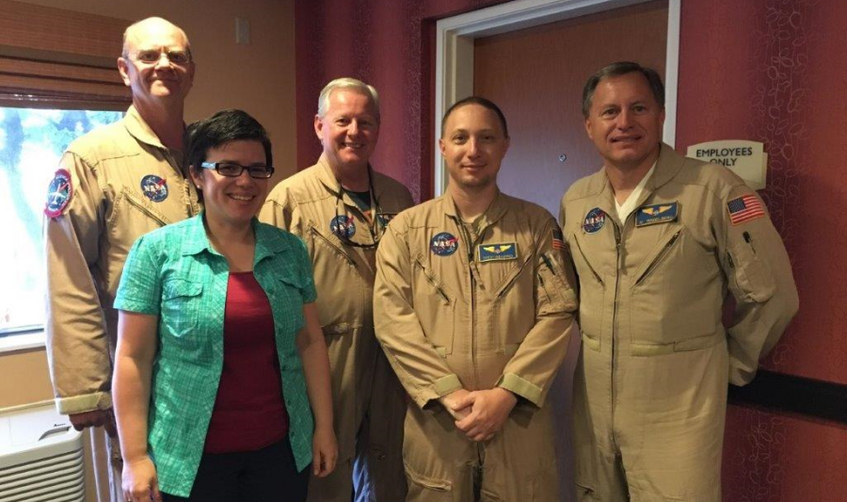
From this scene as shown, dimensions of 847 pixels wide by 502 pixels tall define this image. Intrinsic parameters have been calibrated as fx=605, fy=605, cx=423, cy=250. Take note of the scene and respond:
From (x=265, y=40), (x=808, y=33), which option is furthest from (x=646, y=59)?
(x=265, y=40)

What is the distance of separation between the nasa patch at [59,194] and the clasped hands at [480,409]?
1100mm

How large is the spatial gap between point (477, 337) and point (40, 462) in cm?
174

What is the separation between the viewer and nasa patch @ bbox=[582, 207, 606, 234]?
166 cm

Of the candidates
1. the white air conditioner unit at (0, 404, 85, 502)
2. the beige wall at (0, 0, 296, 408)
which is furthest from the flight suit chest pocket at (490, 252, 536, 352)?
the beige wall at (0, 0, 296, 408)

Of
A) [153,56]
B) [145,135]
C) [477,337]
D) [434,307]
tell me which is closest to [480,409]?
[477,337]

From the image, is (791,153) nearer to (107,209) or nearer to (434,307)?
(434,307)

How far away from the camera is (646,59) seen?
2.20 metres

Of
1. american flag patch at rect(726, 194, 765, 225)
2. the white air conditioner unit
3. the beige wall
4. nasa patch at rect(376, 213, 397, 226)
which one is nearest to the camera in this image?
american flag patch at rect(726, 194, 765, 225)

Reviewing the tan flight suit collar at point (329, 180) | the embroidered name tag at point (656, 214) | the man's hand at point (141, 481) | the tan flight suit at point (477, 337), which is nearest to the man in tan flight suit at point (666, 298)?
the embroidered name tag at point (656, 214)

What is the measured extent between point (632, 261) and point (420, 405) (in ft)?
2.21

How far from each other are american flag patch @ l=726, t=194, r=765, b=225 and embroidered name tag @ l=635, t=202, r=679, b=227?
130 mm

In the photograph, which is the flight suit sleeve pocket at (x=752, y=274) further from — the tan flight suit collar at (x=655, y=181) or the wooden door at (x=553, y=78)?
the wooden door at (x=553, y=78)

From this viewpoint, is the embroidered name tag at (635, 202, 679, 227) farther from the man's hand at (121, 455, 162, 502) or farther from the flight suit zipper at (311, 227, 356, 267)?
the man's hand at (121, 455, 162, 502)

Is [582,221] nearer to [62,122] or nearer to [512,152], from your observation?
[512,152]
